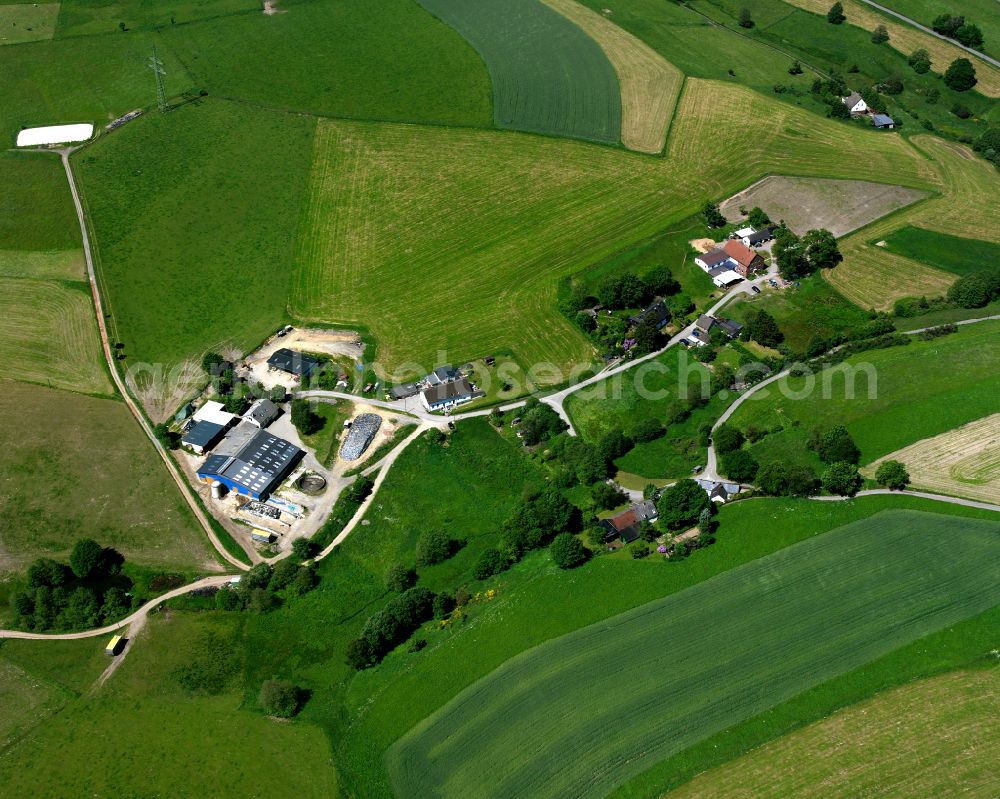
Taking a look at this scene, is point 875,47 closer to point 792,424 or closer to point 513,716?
point 792,424

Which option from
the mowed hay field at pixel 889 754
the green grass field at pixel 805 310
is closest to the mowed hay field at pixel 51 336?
the mowed hay field at pixel 889 754

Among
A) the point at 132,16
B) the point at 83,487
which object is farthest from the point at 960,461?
the point at 132,16

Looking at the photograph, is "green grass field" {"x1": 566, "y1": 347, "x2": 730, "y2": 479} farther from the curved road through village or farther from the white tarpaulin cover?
the white tarpaulin cover

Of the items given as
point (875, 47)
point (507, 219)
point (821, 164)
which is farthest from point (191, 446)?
point (875, 47)

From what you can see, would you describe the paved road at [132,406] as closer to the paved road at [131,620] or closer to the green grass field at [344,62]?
the paved road at [131,620]

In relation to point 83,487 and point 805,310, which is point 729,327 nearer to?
point 805,310

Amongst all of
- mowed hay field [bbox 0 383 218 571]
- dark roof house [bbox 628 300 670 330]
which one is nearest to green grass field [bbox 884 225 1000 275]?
dark roof house [bbox 628 300 670 330]
